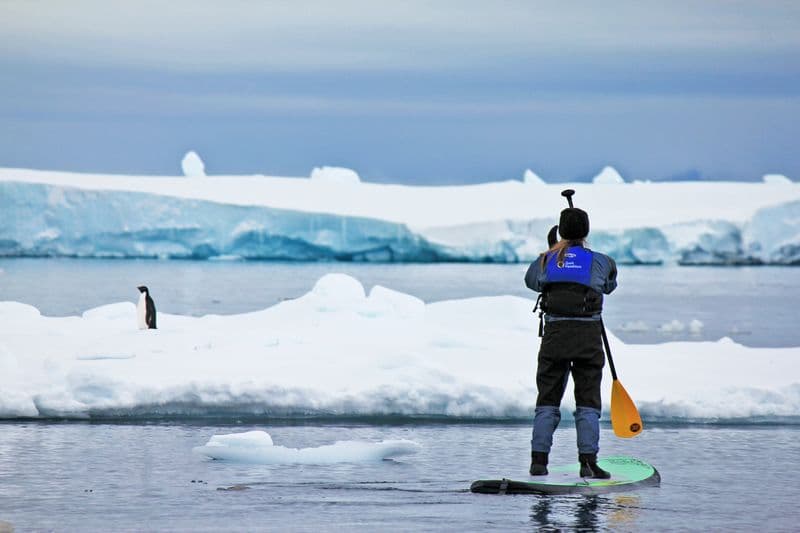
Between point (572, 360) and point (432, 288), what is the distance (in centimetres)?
3055

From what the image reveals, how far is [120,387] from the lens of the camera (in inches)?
378

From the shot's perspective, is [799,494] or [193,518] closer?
[193,518]

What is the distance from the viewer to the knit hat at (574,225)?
6480mm

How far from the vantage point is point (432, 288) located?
3703 centimetres

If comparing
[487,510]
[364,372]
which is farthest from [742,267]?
[487,510]

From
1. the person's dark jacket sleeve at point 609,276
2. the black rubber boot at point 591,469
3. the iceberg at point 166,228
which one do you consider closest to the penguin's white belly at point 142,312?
the black rubber boot at point 591,469

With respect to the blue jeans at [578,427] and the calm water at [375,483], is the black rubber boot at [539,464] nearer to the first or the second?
the blue jeans at [578,427]

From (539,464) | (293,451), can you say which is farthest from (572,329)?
(293,451)

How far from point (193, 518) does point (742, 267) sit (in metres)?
49.2

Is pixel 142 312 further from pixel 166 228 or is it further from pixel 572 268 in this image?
pixel 166 228

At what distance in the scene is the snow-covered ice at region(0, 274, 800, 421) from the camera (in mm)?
9562

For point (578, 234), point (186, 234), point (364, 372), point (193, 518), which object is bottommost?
point (193, 518)

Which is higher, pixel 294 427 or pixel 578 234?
pixel 578 234

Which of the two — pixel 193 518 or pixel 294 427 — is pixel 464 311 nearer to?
pixel 294 427
